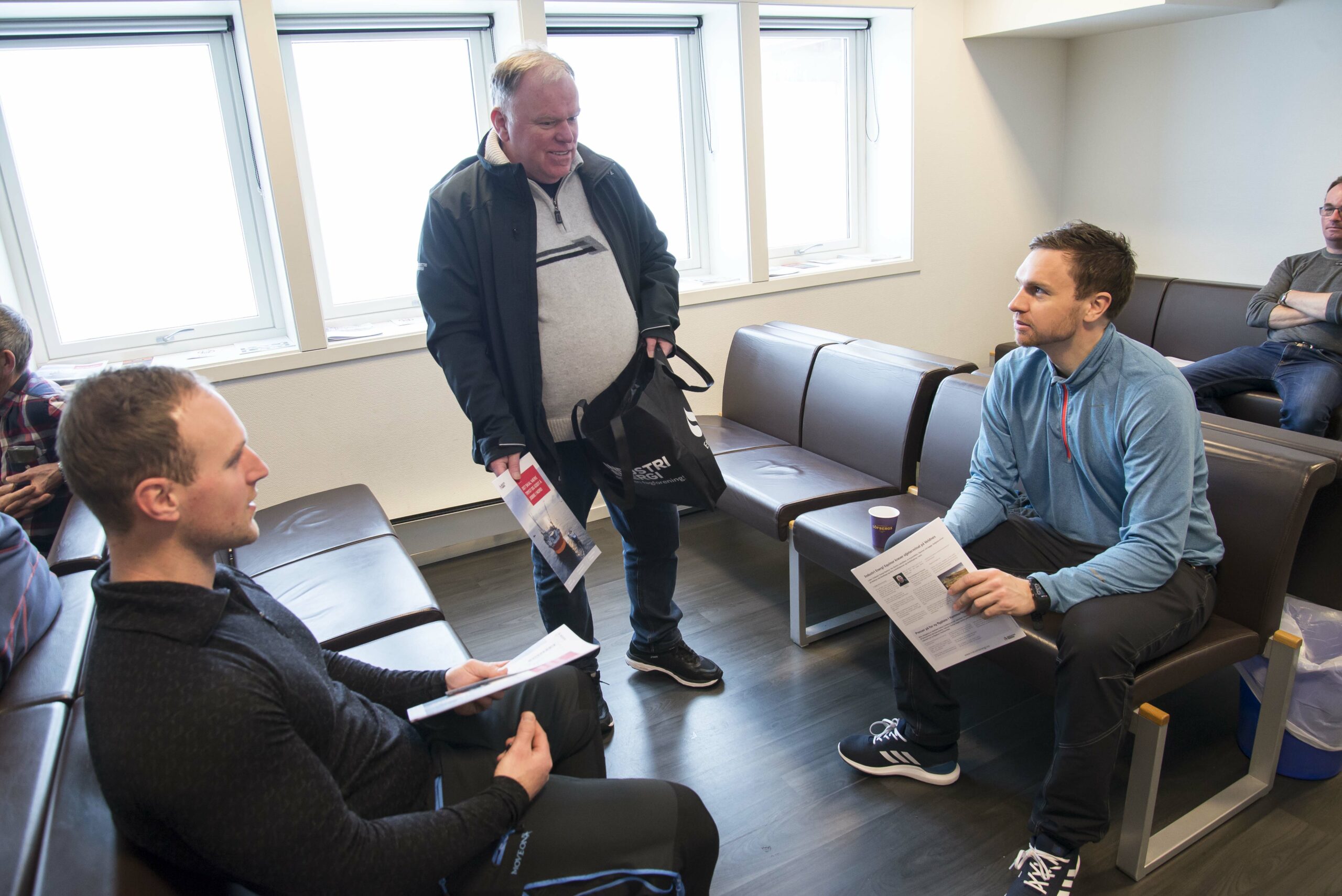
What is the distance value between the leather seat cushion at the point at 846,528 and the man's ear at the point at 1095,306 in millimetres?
749

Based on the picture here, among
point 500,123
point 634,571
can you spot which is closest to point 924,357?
point 634,571

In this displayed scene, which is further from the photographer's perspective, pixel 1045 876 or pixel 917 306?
pixel 917 306

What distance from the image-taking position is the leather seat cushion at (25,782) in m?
0.95

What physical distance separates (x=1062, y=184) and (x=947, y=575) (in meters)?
3.97

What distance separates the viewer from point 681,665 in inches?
100.0

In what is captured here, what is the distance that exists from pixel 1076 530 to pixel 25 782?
6.39ft

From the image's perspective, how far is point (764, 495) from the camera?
9.15 feet

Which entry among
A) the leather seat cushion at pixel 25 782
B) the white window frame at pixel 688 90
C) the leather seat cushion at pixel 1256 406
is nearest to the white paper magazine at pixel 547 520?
the leather seat cushion at pixel 25 782

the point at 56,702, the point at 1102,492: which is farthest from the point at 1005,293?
the point at 56,702

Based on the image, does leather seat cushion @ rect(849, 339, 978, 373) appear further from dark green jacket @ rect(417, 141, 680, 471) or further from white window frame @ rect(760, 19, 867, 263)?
white window frame @ rect(760, 19, 867, 263)

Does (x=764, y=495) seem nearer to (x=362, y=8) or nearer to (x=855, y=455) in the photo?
(x=855, y=455)

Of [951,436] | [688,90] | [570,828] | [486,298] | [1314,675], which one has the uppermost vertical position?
[688,90]

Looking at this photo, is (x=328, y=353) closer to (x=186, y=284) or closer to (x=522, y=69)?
(x=186, y=284)

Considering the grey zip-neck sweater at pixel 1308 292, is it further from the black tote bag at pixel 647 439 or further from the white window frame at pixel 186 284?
the white window frame at pixel 186 284
